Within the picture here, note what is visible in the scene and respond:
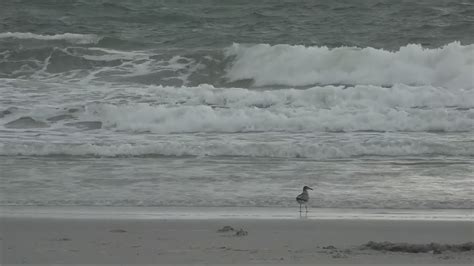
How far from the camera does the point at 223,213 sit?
21.4ft

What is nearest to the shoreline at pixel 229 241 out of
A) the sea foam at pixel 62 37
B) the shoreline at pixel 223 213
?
the shoreline at pixel 223 213

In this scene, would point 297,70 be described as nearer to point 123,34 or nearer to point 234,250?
point 123,34

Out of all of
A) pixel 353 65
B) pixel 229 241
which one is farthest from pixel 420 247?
pixel 353 65

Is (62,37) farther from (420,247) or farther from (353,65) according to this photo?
(420,247)

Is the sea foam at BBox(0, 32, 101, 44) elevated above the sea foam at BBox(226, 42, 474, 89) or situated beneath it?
elevated above

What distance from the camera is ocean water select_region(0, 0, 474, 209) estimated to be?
7750 millimetres

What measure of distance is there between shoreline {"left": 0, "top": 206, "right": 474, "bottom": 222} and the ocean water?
21 cm

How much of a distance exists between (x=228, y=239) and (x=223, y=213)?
1.05 meters

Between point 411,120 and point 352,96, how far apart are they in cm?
188

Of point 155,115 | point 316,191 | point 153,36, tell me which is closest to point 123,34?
point 153,36

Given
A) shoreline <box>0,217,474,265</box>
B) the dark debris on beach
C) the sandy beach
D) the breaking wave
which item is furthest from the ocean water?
the dark debris on beach

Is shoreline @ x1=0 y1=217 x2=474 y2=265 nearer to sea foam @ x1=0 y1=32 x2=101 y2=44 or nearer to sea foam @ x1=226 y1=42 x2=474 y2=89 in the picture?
sea foam @ x1=226 y1=42 x2=474 y2=89

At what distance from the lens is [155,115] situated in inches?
471

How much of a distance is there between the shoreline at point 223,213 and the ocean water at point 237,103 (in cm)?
21
